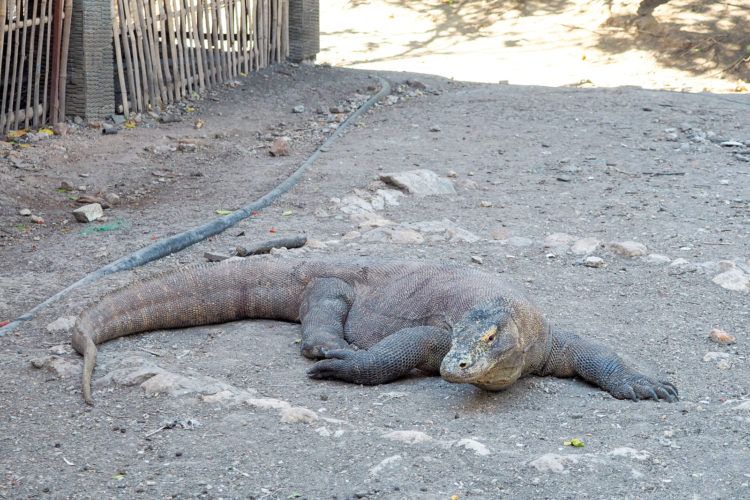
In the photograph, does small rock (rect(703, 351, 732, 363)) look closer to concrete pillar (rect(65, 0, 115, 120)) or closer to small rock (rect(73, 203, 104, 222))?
small rock (rect(73, 203, 104, 222))

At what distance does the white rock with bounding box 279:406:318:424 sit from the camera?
3412 millimetres

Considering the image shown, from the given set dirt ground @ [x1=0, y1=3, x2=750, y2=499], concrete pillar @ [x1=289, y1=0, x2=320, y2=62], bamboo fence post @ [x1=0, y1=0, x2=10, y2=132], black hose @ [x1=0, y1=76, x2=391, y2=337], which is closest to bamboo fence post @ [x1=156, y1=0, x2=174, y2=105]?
dirt ground @ [x1=0, y1=3, x2=750, y2=499]

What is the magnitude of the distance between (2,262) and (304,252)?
169 centimetres

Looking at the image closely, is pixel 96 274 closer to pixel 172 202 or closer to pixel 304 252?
pixel 304 252

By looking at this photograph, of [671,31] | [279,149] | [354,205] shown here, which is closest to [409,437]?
[354,205]

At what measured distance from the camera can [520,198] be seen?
22.9 ft

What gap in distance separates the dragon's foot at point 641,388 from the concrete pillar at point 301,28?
9121mm

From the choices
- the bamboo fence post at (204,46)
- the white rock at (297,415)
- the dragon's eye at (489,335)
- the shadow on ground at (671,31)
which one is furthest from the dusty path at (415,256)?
the shadow on ground at (671,31)

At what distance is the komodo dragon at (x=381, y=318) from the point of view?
12.0 feet

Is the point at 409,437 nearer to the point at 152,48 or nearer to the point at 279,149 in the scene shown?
the point at 279,149

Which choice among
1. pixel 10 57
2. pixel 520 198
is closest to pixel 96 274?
pixel 520 198

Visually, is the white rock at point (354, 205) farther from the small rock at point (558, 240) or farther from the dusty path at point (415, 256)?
the small rock at point (558, 240)

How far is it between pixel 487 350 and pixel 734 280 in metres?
2.21

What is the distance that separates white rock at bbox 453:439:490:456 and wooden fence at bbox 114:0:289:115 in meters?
6.77
